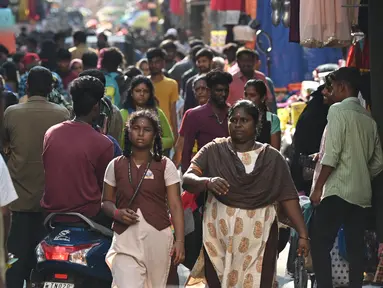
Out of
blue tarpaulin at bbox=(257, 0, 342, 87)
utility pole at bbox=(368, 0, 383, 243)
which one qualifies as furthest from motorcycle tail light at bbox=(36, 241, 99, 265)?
blue tarpaulin at bbox=(257, 0, 342, 87)

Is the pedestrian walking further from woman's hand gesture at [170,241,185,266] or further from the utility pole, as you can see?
the utility pole

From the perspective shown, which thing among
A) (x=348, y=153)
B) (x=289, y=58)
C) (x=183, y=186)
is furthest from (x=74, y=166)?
(x=289, y=58)

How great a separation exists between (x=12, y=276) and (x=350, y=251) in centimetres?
249

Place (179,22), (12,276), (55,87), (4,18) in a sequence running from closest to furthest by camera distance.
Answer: (12,276), (55,87), (4,18), (179,22)

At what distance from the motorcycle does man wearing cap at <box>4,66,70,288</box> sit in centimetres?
83

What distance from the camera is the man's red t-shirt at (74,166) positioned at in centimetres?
808

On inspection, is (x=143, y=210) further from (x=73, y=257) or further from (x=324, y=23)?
(x=324, y=23)

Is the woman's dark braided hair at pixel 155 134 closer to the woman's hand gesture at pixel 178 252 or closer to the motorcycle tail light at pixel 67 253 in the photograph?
the woman's hand gesture at pixel 178 252

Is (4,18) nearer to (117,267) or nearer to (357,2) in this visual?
(357,2)

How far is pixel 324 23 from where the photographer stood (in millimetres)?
10406

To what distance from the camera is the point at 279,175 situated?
7902mm

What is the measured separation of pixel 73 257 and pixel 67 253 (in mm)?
Result: 46

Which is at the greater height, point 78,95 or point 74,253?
point 78,95

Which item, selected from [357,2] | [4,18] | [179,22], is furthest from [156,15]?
[357,2]
